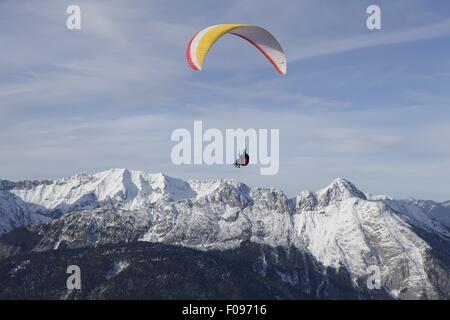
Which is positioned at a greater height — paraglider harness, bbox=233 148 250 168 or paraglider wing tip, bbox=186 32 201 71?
paraglider wing tip, bbox=186 32 201 71

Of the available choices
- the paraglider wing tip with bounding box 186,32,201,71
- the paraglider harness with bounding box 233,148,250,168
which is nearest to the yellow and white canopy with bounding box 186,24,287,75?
the paraglider wing tip with bounding box 186,32,201,71

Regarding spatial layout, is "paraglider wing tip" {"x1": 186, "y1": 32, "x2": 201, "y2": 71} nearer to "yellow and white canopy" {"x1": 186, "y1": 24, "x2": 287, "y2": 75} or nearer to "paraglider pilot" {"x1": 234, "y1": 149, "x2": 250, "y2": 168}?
"yellow and white canopy" {"x1": 186, "y1": 24, "x2": 287, "y2": 75}

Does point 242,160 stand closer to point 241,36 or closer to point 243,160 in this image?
point 243,160

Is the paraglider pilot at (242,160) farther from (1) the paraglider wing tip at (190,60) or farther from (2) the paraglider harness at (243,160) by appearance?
(1) the paraglider wing tip at (190,60)

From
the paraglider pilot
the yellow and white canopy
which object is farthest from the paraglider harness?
the yellow and white canopy

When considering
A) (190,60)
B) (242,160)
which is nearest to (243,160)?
(242,160)

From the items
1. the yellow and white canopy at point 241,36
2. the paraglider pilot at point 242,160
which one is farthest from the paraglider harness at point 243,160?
the yellow and white canopy at point 241,36
